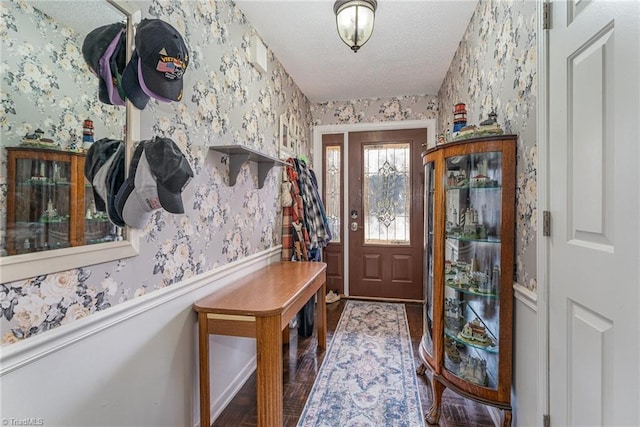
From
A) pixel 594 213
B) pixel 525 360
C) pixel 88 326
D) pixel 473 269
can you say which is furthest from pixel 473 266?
pixel 88 326

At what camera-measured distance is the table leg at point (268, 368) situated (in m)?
1.36

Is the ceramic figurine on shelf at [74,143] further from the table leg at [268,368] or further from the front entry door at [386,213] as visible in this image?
the front entry door at [386,213]

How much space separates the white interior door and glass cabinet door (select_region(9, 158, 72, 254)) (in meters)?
1.65

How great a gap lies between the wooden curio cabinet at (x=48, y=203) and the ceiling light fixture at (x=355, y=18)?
1650mm

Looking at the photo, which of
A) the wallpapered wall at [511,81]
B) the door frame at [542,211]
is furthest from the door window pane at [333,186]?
the door frame at [542,211]

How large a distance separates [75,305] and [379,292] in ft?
10.8

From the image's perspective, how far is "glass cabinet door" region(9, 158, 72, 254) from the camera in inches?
32.7

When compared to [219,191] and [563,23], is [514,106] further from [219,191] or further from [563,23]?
[219,191]

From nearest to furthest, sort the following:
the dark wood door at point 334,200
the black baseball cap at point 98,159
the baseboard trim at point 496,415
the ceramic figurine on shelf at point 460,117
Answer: the black baseball cap at point 98,159 → the baseboard trim at point 496,415 → the ceramic figurine on shelf at point 460,117 → the dark wood door at point 334,200

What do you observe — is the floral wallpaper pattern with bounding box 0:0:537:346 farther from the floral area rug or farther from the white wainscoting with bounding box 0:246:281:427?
the floral area rug

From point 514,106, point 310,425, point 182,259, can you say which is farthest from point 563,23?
point 310,425

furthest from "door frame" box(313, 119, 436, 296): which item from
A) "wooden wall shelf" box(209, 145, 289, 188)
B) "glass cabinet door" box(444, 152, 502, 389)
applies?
"glass cabinet door" box(444, 152, 502, 389)

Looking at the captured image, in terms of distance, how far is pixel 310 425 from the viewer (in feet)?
5.38

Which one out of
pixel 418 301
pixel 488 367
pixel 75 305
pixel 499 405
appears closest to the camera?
pixel 75 305
